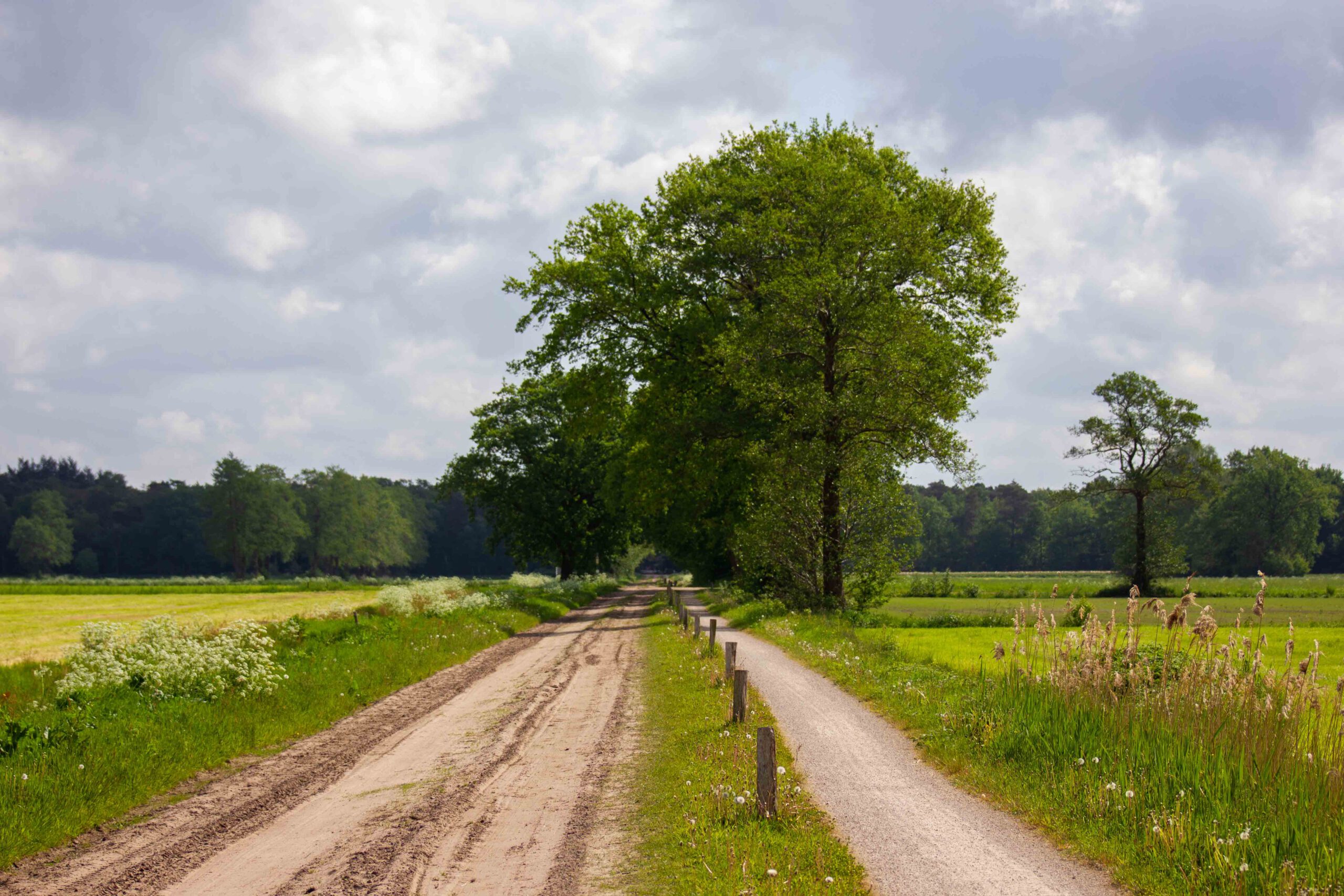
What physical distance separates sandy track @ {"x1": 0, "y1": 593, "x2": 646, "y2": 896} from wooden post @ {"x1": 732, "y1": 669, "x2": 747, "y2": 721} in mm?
1883

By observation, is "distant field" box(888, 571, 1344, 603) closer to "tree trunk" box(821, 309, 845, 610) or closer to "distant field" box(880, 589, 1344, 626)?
"distant field" box(880, 589, 1344, 626)

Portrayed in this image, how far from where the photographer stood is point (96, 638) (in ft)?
51.5

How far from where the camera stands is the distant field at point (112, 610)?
1110 inches

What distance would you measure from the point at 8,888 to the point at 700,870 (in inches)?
248

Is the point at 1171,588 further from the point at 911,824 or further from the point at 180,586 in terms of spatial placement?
the point at 180,586

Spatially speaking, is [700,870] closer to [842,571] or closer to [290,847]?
[290,847]

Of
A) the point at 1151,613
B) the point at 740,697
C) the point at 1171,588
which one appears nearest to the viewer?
the point at 740,697

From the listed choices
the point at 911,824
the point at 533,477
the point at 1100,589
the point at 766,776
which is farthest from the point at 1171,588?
the point at 766,776

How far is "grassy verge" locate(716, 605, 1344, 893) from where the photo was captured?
704cm

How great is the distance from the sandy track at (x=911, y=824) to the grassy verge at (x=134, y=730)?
8.38m

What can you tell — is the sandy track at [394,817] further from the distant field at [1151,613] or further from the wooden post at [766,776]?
the distant field at [1151,613]

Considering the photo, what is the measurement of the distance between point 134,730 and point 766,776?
9.32 m

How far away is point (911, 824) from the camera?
9.16 meters

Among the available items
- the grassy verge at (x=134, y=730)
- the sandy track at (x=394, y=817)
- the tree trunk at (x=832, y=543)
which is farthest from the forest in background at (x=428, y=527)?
the sandy track at (x=394, y=817)
